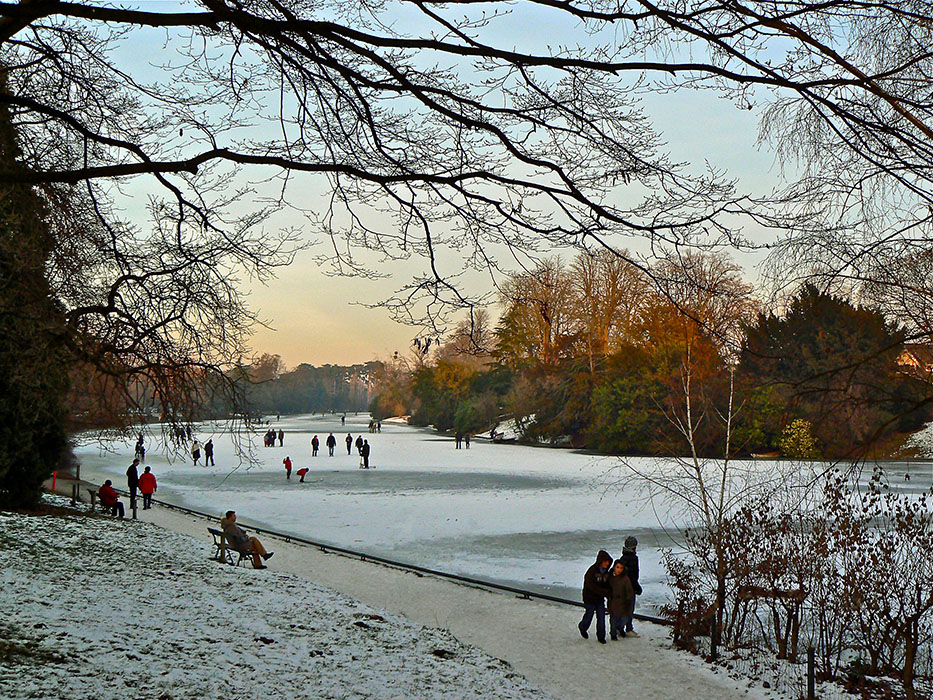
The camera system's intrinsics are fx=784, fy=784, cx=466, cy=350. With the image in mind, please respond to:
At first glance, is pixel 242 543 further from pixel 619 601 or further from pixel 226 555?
pixel 619 601

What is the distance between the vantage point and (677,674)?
340 inches

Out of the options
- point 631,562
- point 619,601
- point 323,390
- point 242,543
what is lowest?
point 242,543

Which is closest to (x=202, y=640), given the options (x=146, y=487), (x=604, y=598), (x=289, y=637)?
(x=289, y=637)

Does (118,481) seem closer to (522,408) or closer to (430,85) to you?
(430,85)

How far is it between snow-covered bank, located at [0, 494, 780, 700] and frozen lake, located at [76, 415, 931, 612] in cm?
177

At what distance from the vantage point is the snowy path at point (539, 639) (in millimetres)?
8156

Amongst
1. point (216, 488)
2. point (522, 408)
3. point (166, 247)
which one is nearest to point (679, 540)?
point (166, 247)

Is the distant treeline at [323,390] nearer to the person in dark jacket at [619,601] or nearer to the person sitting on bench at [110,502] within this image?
the person sitting on bench at [110,502]

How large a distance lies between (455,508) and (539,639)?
1205 centimetres

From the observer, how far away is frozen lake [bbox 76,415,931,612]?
14.4 m

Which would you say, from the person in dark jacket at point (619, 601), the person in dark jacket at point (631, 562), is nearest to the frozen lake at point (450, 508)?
the person in dark jacket at point (631, 562)

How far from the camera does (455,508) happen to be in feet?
70.8

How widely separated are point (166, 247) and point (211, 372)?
4.15ft

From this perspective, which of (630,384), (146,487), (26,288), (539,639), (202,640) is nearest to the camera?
(26,288)
